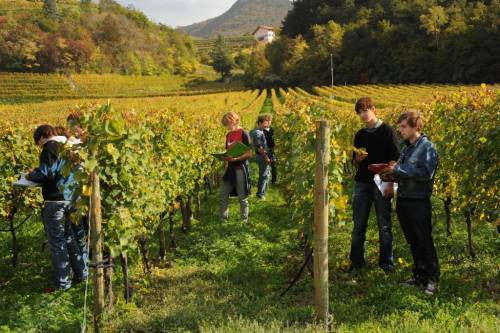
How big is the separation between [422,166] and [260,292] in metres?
2.29

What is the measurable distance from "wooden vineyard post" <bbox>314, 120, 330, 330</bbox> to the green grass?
23 cm

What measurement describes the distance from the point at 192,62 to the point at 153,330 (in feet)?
347

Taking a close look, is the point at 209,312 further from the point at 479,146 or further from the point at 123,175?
the point at 479,146

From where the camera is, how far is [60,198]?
5.05 m

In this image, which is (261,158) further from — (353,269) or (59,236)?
(59,236)

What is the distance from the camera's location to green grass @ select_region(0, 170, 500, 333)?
375cm

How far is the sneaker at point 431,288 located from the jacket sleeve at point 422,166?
1.13 meters

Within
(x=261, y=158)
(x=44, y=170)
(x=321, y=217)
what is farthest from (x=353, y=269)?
(x=261, y=158)

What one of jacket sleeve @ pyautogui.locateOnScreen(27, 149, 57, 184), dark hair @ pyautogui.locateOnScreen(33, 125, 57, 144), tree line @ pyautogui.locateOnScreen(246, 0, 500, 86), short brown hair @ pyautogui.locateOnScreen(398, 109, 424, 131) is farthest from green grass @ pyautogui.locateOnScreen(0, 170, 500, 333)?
tree line @ pyautogui.locateOnScreen(246, 0, 500, 86)

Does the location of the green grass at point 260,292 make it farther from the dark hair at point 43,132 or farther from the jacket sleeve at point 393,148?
the dark hair at point 43,132

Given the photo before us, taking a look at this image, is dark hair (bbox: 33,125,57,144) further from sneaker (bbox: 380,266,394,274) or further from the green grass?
sneaker (bbox: 380,266,394,274)

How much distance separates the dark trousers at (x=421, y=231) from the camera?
423cm

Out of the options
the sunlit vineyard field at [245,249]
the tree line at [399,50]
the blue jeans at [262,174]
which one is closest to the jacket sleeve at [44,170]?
the sunlit vineyard field at [245,249]

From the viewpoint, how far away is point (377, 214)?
189 inches
